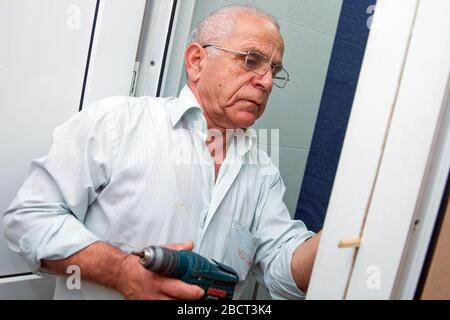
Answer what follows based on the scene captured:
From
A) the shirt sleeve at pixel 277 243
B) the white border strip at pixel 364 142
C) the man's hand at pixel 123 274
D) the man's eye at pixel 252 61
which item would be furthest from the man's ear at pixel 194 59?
the white border strip at pixel 364 142

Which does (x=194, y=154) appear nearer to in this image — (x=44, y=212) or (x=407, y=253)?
(x=44, y=212)

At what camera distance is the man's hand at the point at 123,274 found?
2.39 feet

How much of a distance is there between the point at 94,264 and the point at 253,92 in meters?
0.56

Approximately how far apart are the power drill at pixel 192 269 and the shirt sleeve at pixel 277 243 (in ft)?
→ 0.83

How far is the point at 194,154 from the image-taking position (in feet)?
3.30

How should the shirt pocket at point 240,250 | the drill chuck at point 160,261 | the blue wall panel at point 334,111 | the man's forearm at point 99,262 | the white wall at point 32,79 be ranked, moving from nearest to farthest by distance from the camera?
1. the drill chuck at point 160,261
2. the man's forearm at point 99,262
3. the white wall at point 32,79
4. the shirt pocket at point 240,250
5. the blue wall panel at point 334,111

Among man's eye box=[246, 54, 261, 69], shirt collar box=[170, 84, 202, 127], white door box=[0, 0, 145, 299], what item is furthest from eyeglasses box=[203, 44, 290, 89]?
white door box=[0, 0, 145, 299]

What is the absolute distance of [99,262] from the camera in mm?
794

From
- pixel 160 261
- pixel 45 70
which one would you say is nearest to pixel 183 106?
pixel 45 70

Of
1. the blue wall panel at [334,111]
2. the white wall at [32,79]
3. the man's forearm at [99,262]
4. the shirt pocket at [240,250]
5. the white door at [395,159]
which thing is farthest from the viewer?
the blue wall panel at [334,111]

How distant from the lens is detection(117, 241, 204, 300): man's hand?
723 mm

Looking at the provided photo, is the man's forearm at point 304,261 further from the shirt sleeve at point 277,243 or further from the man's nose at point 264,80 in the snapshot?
the man's nose at point 264,80

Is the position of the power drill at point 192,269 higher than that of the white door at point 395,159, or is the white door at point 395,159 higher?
the white door at point 395,159

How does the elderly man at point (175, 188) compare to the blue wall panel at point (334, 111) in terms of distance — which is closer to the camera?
the elderly man at point (175, 188)
